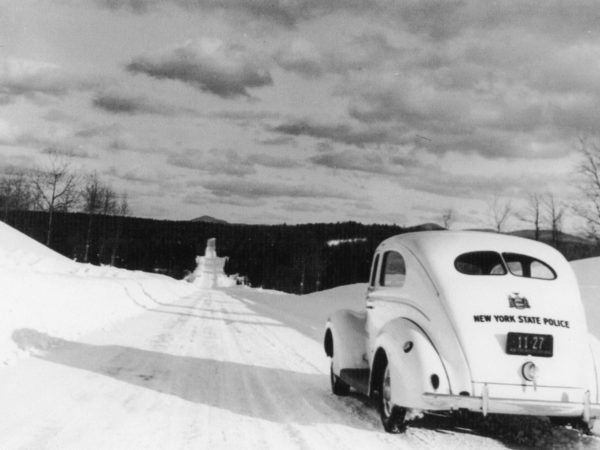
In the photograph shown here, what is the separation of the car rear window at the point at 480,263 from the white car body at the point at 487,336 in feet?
0.04

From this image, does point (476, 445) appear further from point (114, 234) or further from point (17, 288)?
point (114, 234)

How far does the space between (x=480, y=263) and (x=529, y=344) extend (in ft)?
3.94

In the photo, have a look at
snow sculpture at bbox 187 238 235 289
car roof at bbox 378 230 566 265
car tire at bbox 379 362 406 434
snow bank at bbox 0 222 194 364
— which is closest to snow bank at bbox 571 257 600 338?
car roof at bbox 378 230 566 265

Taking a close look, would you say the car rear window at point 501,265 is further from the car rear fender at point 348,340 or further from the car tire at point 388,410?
the car rear fender at point 348,340

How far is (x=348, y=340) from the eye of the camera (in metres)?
7.74

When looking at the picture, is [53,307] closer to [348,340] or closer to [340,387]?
[340,387]

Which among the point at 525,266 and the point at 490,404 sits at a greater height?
the point at 525,266

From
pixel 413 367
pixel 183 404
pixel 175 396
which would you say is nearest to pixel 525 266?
pixel 413 367

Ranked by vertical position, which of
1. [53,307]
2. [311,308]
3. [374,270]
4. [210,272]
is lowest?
[210,272]

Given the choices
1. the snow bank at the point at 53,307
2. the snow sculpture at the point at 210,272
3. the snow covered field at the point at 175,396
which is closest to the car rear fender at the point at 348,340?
the snow covered field at the point at 175,396

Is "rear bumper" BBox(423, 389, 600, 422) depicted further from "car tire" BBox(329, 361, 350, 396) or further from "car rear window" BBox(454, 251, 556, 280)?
"car tire" BBox(329, 361, 350, 396)

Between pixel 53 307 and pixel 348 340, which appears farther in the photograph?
pixel 53 307

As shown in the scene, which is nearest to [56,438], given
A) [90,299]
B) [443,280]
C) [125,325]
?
[443,280]

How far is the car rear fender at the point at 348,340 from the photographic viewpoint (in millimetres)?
7582
